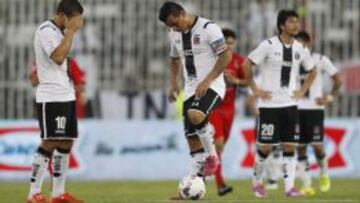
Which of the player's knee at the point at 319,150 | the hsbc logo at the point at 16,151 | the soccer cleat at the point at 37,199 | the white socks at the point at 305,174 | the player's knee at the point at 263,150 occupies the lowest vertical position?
the hsbc logo at the point at 16,151

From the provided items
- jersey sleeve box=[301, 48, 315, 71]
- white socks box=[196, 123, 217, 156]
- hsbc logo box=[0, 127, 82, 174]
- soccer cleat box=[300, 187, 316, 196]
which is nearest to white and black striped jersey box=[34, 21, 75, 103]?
white socks box=[196, 123, 217, 156]

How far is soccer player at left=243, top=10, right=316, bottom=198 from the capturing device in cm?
1767

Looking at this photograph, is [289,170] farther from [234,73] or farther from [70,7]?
[70,7]

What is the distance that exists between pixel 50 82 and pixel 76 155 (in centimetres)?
982

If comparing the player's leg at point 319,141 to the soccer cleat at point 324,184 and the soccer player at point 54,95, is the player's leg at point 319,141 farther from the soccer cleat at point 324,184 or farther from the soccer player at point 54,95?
the soccer player at point 54,95

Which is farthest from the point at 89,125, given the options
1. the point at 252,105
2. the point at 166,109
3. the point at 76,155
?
the point at 252,105

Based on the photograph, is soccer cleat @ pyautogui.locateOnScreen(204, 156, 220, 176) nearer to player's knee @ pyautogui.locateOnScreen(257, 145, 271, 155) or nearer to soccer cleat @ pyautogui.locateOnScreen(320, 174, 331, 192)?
player's knee @ pyautogui.locateOnScreen(257, 145, 271, 155)

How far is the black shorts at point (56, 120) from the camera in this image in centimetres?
1470

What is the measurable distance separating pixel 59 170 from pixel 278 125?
4.04 metres

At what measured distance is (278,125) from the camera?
58.2 ft

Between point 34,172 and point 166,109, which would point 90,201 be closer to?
point 34,172

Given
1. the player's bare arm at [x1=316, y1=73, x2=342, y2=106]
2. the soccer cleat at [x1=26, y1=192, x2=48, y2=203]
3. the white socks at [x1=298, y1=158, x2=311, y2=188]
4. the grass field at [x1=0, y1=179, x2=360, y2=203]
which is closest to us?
the soccer cleat at [x1=26, y1=192, x2=48, y2=203]

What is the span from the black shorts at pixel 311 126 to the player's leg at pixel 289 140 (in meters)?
2.15

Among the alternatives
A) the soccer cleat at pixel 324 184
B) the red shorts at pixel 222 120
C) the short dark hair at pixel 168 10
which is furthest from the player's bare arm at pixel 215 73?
the soccer cleat at pixel 324 184
